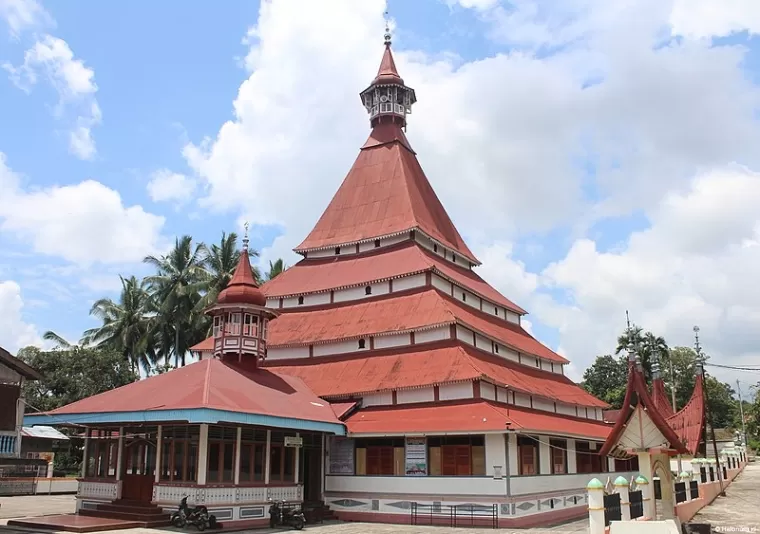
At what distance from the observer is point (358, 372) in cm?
2455

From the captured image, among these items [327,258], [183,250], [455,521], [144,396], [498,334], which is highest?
[183,250]

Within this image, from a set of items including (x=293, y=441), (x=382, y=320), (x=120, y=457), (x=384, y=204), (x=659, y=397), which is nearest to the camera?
(x=120, y=457)

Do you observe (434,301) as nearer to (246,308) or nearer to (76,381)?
(246,308)

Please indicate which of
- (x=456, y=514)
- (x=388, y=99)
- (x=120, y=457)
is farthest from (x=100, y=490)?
(x=388, y=99)

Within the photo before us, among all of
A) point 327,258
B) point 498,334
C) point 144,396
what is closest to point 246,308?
point 144,396

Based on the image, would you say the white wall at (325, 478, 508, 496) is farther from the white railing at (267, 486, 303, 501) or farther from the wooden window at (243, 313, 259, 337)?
the wooden window at (243, 313, 259, 337)

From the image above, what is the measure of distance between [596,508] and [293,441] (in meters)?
11.6

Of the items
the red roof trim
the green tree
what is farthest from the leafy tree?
the green tree

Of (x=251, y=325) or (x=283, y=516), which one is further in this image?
(x=251, y=325)

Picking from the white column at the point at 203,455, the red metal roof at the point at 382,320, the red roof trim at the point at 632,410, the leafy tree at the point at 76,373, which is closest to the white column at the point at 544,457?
the red metal roof at the point at 382,320

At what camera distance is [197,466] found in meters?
18.3

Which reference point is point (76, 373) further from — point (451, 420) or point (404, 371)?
point (451, 420)

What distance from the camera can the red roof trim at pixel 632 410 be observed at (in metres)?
13.4

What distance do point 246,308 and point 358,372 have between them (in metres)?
4.63
